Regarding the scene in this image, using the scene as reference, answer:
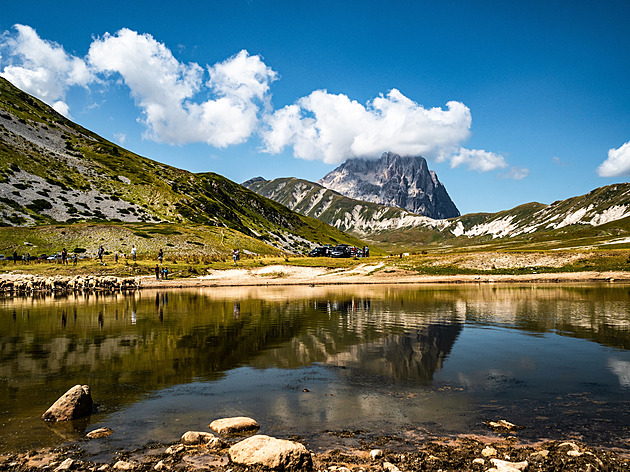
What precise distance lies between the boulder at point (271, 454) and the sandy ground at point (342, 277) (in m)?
55.6

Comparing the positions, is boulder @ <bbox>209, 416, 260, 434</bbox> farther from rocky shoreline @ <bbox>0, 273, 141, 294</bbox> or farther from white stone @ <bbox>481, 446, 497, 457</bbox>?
rocky shoreline @ <bbox>0, 273, 141, 294</bbox>

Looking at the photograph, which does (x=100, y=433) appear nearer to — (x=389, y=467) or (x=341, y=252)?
(x=389, y=467)

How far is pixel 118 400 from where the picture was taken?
41.0ft

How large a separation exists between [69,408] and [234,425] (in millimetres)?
4746

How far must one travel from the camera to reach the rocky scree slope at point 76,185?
11238cm

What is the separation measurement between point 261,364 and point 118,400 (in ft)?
19.2

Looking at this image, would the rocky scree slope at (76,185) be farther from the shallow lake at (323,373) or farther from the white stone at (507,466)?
the white stone at (507,466)

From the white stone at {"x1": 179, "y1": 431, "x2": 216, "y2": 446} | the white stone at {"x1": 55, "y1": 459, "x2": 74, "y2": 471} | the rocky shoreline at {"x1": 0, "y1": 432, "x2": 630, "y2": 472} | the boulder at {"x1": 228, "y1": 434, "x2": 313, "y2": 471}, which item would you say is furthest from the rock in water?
the boulder at {"x1": 228, "y1": 434, "x2": 313, "y2": 471}

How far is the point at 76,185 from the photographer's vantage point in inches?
5226

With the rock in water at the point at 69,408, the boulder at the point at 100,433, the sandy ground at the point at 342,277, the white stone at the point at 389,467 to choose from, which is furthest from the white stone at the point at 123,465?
the sandy ground at the point at 342,277

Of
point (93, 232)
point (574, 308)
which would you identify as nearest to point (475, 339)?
point (574, 308)

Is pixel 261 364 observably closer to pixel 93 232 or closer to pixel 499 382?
pixel 499 382

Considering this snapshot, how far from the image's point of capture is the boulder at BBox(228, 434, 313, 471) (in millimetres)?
8086

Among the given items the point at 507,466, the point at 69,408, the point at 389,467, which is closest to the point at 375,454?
the point at 389,467
